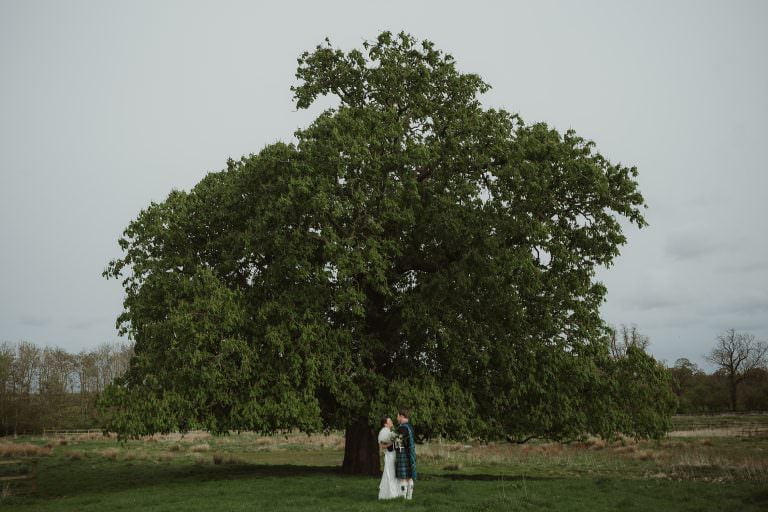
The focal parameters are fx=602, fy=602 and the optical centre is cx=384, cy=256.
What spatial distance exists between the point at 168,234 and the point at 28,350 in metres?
90.9

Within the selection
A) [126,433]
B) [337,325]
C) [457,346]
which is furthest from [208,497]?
[457,346]

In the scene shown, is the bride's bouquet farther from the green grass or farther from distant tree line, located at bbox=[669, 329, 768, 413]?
distant tree line, located at bbox=[669, 329, 768, 413]

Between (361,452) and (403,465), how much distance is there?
28.4 ft

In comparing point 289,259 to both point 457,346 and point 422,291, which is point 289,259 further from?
point 457,346

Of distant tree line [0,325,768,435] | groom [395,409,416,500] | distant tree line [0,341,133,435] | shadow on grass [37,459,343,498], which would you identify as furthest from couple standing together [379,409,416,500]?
distant tree line [0,325,768,435]

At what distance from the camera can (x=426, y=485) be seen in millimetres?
20016

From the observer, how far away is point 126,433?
61.8 ft

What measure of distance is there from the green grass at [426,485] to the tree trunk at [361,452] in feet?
2.88

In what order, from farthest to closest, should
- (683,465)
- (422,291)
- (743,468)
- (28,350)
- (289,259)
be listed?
(28,350)
(683,465)
(743,468)
(422,291)
(289,259)

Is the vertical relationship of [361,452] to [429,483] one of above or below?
above

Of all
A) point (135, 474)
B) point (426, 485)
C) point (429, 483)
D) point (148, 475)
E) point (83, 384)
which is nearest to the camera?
point (426, 485)

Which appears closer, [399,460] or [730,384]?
[399,460]

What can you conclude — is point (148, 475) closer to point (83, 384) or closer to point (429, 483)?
point (429, 483)

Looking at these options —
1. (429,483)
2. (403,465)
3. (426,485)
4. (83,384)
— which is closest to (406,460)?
(403,465)
